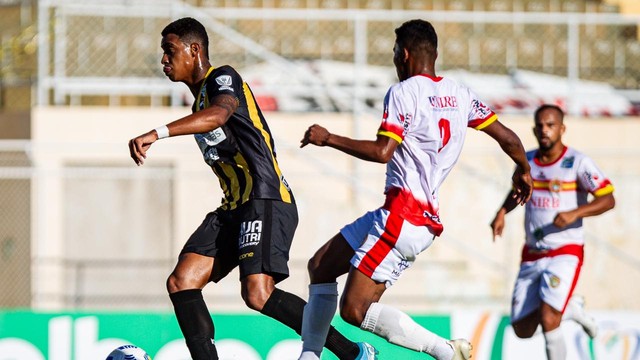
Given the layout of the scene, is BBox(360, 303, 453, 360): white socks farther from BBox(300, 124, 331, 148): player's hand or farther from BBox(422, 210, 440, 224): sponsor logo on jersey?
BBox(300, 124, 331, 148): player's hand

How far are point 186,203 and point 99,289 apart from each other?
4.84 ft

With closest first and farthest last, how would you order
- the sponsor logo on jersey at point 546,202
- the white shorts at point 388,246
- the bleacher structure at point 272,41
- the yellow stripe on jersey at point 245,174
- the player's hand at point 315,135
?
A: the player's hand at point 315,135
the white shorts at point 388,246
the yellow stripe on jersey at point 245,174
the sponsor logo on jersey at point 546,202
the bleacher structure at point 272,41

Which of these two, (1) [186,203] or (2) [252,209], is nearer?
(2) [252,209]

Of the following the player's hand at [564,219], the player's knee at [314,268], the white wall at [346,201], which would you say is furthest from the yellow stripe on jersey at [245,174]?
the white wall at [346,201]

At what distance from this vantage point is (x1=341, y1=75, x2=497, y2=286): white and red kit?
674cm

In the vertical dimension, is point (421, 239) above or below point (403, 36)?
below

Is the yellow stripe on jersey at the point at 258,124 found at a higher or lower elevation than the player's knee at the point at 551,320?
higher

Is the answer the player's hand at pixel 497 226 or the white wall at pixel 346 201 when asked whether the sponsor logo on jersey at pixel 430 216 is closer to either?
the player's hand at pixel 497 226

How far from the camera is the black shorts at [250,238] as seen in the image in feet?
22.7

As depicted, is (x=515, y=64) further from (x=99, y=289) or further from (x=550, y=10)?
(x=99, y=289)

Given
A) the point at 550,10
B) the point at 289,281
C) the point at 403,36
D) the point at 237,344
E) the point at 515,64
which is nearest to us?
the point at 403,36

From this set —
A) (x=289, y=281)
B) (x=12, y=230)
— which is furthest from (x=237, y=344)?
(x=12, y=230)

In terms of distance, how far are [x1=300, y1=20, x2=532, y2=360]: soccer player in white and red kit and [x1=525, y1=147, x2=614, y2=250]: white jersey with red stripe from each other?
235 cm

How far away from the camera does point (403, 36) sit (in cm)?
678
